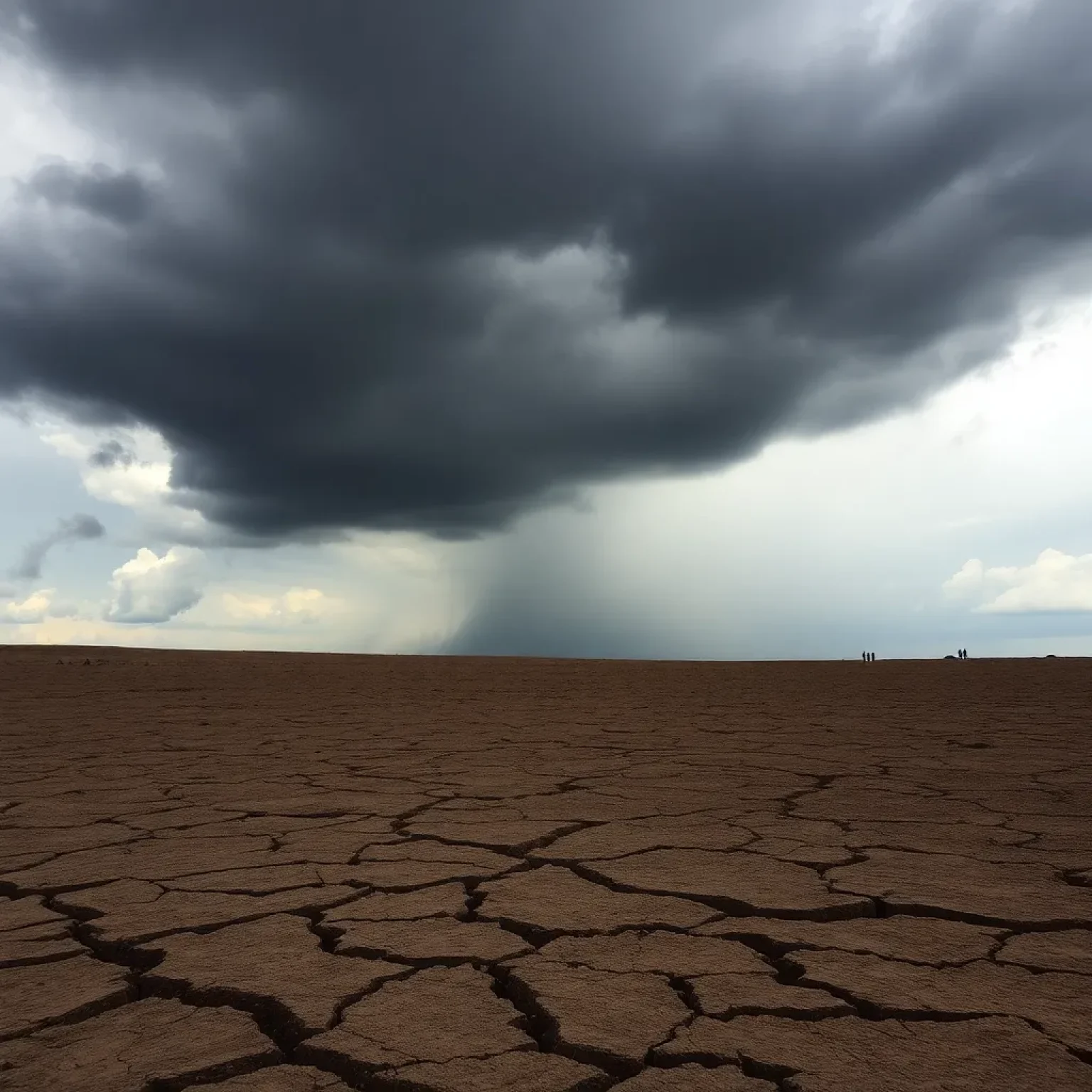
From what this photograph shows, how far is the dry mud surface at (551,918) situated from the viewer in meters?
1.29

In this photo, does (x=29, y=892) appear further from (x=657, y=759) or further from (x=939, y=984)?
(x=657, y=759)

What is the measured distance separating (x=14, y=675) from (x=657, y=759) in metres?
9.02

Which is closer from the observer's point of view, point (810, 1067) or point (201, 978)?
point (810, 1067)

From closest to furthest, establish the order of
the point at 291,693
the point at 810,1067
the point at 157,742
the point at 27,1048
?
the point at 810,1067, the point at 27,1048, the point at 157,742, the point at 291,693

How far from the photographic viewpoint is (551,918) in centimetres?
187

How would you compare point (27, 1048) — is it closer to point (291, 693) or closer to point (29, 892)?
point (29, 892)

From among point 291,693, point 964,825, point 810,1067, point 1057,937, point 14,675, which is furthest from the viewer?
point 14,675

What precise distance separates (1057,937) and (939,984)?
16.0 inches

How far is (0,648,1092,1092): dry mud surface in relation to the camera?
4.24 feet

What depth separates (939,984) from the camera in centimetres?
152

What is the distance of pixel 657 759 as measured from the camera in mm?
4133

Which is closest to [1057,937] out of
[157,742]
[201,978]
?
[201,978]

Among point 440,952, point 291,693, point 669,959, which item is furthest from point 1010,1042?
point 291,693

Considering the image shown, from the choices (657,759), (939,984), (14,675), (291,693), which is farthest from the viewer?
(14,675)
